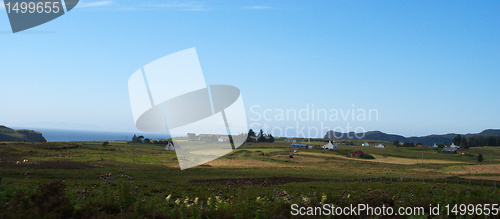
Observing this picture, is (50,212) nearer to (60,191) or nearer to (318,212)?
(60,191)

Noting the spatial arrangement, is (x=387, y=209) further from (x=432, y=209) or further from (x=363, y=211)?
(x=432, y=209)

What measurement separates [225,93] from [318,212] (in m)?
21.4

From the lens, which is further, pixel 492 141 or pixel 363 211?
pixel 492 141

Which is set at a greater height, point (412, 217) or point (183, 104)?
point (183, 104)

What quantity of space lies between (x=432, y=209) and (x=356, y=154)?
350 ft

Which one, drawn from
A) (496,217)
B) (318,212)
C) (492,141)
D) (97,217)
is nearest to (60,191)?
(97,217)

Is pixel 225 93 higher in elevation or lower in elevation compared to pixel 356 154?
higher

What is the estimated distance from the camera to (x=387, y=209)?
33.9 feet

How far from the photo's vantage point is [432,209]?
1188 centimetres

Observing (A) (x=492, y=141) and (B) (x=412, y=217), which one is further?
(A) (x=492, y=141)

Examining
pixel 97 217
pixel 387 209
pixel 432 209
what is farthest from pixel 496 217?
pixel 97 217

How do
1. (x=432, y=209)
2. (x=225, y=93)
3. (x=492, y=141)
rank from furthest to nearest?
1. (x=492, y=141)
2. (x=225, y=93)
3. (x=432, y=209)

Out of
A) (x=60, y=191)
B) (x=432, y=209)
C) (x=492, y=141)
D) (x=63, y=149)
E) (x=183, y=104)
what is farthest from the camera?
(x=492, y=141)

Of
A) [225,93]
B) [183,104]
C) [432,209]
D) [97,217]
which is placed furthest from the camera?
[225,93]
